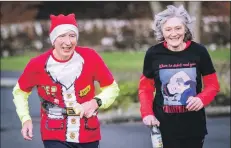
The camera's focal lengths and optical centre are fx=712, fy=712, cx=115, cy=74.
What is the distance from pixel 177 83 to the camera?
4836 millimetres

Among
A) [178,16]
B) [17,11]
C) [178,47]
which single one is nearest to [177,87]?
[178,47]

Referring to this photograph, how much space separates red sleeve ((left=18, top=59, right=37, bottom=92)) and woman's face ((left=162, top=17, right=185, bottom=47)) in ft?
3.10

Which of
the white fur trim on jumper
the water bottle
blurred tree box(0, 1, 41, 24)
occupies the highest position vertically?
blurred tree box(0, 1, 41, 24)

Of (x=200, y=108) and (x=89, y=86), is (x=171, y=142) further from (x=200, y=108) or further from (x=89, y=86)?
(x=89, y=86)

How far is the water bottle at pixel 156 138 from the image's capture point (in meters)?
4.86

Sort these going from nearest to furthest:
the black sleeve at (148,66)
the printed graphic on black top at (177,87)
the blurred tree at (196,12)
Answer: the printed graphic on black top at (177,87), the black sleeve at (148,66), the blurred tree at (196,12)

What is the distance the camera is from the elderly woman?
4.86 meters

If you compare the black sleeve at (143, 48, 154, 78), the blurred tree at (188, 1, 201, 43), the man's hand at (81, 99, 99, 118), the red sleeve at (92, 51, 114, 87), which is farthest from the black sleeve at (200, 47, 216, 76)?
the blurred tree at (188, 1, 201, 43)

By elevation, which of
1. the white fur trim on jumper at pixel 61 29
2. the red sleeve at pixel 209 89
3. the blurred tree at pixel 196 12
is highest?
the blurred tree at pixel 196 12

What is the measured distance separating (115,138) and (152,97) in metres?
4.99

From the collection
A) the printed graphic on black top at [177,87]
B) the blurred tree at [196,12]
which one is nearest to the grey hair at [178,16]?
the printed graphic on black top at [177,87]

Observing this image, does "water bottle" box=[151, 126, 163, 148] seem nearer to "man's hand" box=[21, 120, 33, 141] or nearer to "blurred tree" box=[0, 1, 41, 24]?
"man's hand" box=[21, 120, 33, 141]

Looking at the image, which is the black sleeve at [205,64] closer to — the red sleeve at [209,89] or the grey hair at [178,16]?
the red sleeve at [209,89]

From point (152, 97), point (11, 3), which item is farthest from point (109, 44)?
point (152, 97)
